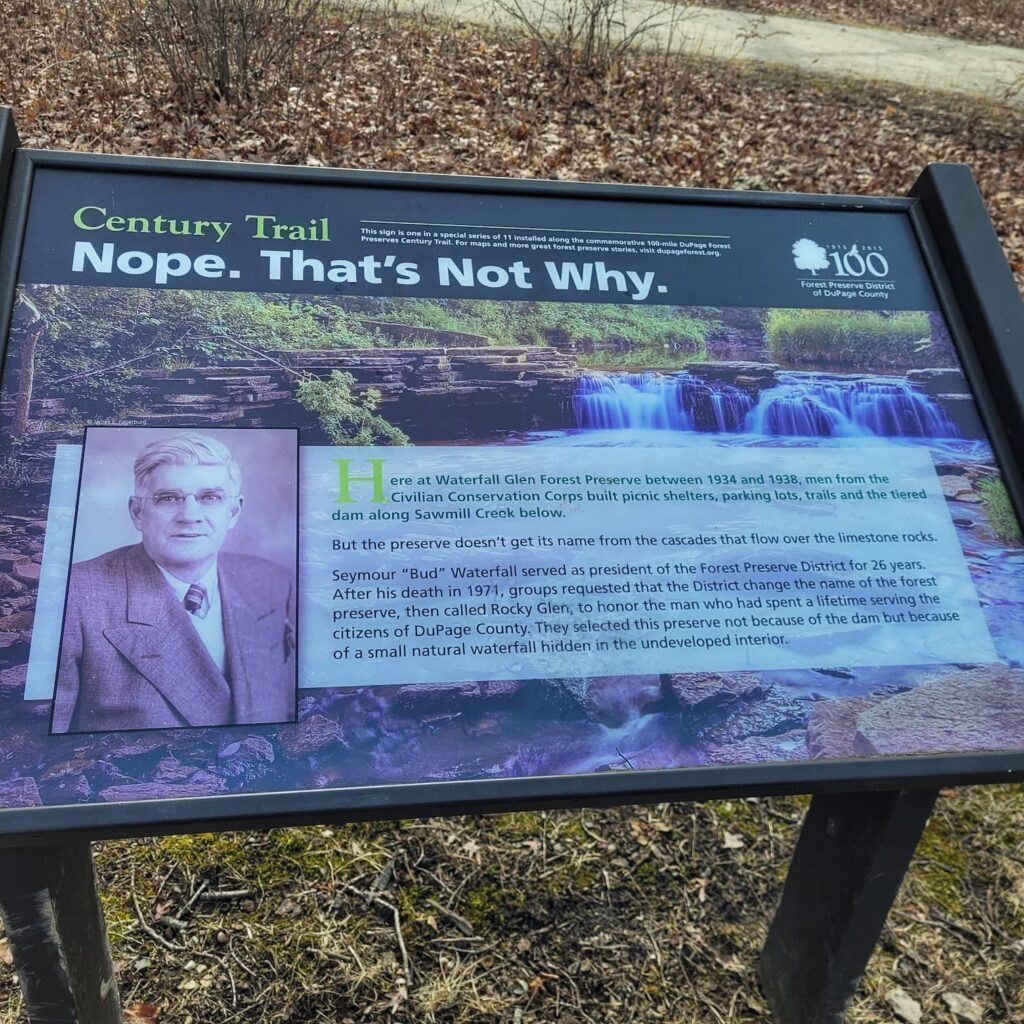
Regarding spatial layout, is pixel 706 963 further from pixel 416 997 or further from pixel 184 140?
pixel 184 140

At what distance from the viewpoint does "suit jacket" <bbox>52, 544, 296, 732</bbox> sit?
55.4 inches

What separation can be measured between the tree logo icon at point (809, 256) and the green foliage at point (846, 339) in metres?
0.13

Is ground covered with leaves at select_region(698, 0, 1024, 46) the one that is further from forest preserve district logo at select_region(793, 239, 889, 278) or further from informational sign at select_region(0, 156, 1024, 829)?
informational sign at select_region(0, 156, 1024, 829)

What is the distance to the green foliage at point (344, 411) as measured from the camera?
1.68m

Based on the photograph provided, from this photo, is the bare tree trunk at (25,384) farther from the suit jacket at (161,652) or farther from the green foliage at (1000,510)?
the green foliage at (1000,510)

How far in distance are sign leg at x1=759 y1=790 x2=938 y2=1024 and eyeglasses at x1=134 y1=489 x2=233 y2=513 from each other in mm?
1490

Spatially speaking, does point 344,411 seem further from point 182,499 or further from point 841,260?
point 841,260

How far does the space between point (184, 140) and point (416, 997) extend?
19.1 feet

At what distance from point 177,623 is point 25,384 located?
0.55m

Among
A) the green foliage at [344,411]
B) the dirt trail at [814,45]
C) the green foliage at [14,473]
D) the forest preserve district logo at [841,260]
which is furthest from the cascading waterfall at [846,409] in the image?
the dirt trail at [814,45]

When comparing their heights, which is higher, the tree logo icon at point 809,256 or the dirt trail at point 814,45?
the dirt trail at point 814,45

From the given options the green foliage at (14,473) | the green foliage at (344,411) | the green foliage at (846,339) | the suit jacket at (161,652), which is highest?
the green foliage at (846,339)

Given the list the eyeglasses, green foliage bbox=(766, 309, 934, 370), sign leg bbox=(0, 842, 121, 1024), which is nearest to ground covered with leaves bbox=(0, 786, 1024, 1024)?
sign leg bbox=(0, 842, 121, 1024)

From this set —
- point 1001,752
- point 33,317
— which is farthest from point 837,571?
point 33,317
